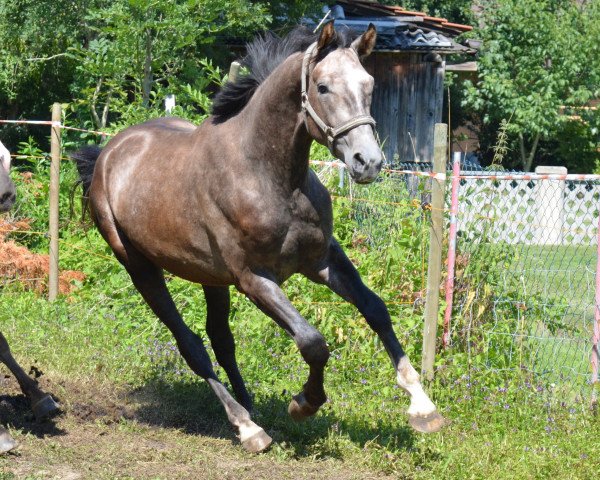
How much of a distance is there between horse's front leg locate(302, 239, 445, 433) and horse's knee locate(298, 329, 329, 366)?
38 centimetres

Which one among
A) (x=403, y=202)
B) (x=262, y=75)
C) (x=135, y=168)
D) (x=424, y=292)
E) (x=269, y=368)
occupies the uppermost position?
(x=262, y=75)

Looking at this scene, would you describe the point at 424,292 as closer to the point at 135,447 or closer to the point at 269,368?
the point at 269,368

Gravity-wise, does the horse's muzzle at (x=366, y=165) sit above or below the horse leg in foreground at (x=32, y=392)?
above

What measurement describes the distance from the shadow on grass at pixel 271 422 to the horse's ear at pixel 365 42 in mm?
2204

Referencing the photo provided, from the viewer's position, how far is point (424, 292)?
25.1 feet

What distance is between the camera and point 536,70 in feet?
67.4

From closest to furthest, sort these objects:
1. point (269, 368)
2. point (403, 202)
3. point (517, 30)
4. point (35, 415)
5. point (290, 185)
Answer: point (290, 185)
point (35, 415)
point (269, 368)
point (403, 202)
point (517, 30)

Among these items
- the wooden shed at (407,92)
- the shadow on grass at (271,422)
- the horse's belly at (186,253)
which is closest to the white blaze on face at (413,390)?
the shadow on grass at (271,422)

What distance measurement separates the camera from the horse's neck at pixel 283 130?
207 inches

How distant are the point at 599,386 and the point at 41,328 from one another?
14.9 feet

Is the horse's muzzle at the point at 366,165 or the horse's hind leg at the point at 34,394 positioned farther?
the horse's hind leg at the point at 34,394

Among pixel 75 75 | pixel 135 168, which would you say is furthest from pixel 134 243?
pixel 75 75

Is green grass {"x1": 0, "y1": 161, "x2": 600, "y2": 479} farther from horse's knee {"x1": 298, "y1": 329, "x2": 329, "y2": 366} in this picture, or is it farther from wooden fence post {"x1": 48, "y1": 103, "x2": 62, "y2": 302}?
horse's knee {"x1": 298, "y1": 329, "x2": 329, "y2": 366}

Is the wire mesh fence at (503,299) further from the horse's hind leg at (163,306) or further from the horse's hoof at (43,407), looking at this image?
the horse's hoof at (43,407)
